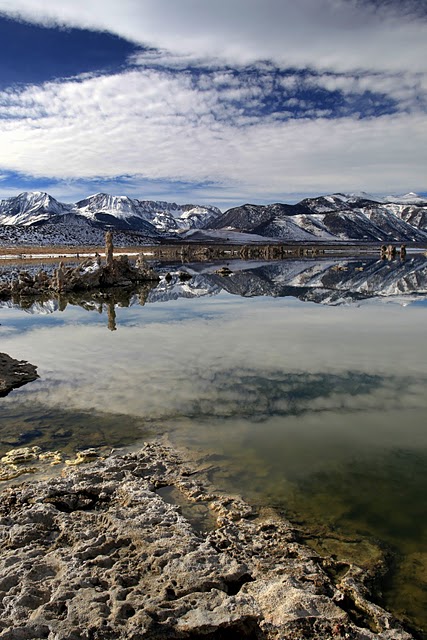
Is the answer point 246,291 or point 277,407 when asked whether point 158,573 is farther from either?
point 246,291

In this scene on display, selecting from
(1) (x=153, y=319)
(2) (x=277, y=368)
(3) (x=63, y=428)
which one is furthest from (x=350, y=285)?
(3) (x=63, y=428)

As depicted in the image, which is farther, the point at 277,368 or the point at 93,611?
the point at 277,368

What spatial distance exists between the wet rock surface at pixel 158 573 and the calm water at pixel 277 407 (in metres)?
0.43

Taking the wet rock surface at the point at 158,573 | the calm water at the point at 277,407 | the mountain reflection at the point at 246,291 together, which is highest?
the mountain reflection at the point at 246,291

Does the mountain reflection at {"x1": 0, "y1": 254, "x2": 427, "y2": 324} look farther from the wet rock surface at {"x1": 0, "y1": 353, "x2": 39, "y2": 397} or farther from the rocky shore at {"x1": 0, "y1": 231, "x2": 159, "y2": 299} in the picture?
the wet rock surface at {"x1": 0, "y1": 353, "x2": 39, "y2": 397}

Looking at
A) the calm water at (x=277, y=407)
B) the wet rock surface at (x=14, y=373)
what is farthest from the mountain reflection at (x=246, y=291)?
the wet rock surface at (x=14, y=373)

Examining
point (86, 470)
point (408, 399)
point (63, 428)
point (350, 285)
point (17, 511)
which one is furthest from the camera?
point (350, 285)

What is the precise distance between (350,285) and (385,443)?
26040 mm

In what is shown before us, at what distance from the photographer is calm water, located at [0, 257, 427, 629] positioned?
559 centimetres

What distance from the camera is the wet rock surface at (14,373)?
414 inches

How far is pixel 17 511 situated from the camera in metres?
5.53

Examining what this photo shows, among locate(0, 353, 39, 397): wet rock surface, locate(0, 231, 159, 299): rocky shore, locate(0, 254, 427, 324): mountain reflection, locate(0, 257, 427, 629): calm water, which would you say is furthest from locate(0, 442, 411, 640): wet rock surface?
locate(0, 231, 159, 299): rocky shore

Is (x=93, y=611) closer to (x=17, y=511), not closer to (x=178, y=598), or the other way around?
(x=178, y=598)

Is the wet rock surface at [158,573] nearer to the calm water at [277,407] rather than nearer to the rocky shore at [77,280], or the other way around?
the calm water at [277,407]
